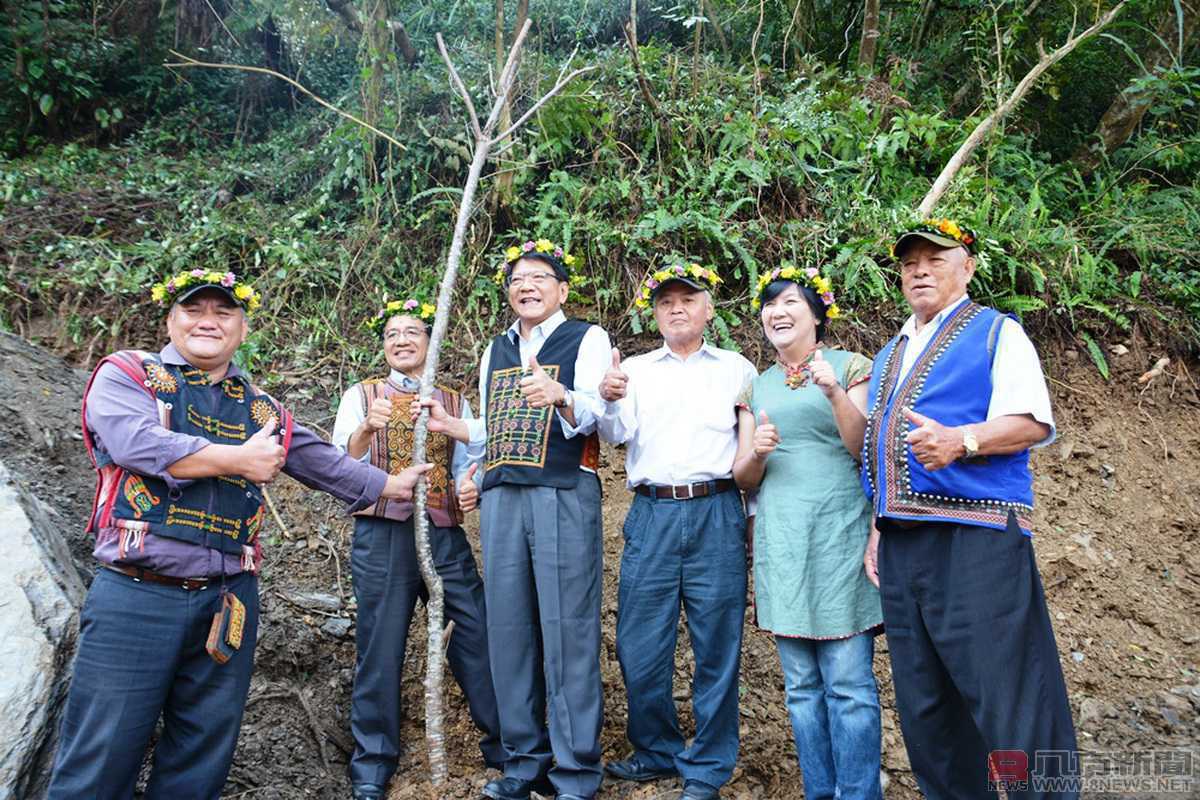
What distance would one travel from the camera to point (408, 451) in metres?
4.27

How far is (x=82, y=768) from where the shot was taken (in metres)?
2.89

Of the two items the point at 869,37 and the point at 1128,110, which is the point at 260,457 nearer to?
the point at 869,37

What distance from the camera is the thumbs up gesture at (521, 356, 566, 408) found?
3.57 m

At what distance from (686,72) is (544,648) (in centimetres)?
552

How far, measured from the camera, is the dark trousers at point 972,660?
110 inches

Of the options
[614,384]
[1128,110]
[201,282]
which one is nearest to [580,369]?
[614,384]

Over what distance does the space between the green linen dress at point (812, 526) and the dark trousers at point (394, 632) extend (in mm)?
1396

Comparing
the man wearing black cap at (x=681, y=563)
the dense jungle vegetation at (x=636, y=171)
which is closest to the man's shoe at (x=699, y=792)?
the man wearing black cap at (x=681, y=563)

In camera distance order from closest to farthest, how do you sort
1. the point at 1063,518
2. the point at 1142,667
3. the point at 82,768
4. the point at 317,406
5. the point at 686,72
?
the point at 82,768 → the point at 1142,667 → the point at 1063,518 → the point at 317,406 → the point at 686,72

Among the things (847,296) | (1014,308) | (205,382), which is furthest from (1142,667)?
(205,382)

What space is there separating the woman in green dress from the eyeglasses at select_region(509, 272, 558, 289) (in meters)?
1.00

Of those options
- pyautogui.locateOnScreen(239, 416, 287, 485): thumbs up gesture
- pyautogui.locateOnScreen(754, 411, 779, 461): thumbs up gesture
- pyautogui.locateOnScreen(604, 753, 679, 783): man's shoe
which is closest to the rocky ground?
pyautogui.locateOnScreen(604, 753, 679, 783): man's shoe

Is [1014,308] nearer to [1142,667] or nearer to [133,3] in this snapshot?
[1142,667]

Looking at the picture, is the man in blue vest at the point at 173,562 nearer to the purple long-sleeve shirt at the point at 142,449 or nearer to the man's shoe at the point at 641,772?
the purple long-sleeve shirt at the point at 142,449
